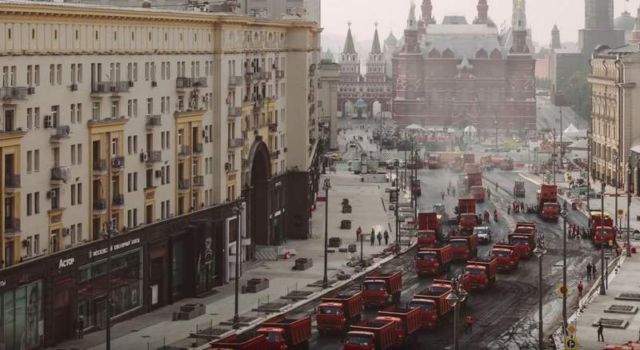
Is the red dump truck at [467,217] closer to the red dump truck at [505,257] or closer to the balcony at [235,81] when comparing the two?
the red dump truck at [505,257]

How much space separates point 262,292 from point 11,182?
24.0m

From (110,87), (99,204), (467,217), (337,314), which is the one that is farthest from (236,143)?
(467,217)

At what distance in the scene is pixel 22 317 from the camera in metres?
66.3

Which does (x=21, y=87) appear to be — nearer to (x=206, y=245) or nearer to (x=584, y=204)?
(x=206, y=245)

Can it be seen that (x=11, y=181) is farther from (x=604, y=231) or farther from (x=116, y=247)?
(x=604, y=231)

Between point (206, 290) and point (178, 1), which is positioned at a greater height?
point (178, 1)

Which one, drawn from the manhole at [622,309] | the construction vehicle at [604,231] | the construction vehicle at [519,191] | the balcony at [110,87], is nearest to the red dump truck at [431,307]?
the manhole at [622,309]

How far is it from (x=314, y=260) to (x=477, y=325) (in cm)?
2697

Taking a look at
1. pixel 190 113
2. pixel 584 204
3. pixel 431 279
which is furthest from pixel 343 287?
pixel 584 204

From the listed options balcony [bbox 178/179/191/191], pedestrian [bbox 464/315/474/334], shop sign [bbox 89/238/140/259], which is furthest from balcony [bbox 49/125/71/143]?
pedestrian [bbox 464/315/474/334]

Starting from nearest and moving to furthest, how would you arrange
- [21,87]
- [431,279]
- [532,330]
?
[21,87]
[532,330]
[431,279]

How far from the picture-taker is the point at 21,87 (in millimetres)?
66812

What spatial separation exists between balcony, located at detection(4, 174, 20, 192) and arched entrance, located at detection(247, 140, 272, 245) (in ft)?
128

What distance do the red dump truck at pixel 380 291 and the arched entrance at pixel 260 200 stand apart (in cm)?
2390
